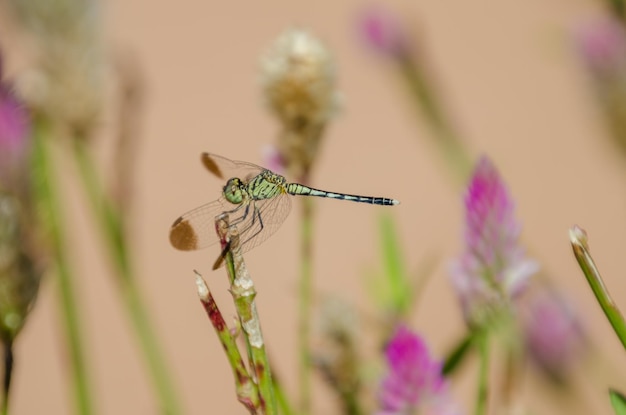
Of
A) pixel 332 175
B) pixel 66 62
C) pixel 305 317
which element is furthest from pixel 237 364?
pixel 332 175

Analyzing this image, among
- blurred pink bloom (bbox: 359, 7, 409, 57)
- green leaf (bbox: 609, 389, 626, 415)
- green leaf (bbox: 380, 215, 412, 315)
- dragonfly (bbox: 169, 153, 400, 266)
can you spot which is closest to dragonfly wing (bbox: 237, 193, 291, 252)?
dragonfly (bbox: 169, 153, 400, 266)

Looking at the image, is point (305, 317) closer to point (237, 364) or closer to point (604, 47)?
point (237, 364)

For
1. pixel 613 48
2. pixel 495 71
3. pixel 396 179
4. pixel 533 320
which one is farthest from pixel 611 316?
pixel 495 71

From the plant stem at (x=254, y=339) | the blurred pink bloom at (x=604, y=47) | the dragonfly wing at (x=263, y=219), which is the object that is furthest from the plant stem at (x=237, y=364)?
the blurred pink bloom at (x=604, y=47)

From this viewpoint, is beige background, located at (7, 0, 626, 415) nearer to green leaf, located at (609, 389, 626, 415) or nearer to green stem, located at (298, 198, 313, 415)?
green stem, located at (298, 198, 313, 415)

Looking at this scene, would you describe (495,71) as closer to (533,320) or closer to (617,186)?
(617,186)
